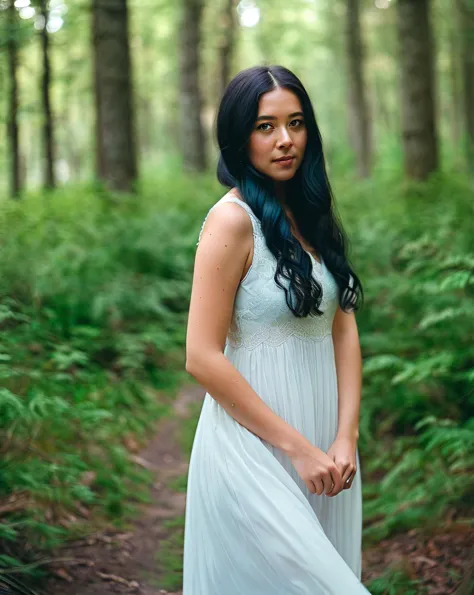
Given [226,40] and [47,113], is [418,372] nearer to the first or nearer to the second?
[47,113]

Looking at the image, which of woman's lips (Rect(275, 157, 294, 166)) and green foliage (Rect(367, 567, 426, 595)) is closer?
woman's lips (Rect(275, 157, 294, 166))

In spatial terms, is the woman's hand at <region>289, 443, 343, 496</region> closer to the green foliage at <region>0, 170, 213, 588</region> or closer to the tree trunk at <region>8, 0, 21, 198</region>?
the green foliage at <region>0, 170, 213, 588</region>

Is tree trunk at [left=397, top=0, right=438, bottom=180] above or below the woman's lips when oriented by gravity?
above

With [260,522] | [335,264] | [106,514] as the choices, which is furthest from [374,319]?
[260,522]

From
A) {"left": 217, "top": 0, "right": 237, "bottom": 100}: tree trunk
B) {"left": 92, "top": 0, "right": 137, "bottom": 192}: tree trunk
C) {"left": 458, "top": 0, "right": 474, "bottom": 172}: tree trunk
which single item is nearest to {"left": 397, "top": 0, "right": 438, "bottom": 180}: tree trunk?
{"left": 92, "top": 0, "right": 137, "bottom": 192}: tree trunk

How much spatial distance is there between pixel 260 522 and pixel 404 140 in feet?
29.6

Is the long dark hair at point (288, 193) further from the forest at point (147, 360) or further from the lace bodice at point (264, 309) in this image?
the forest at point (147, 360)

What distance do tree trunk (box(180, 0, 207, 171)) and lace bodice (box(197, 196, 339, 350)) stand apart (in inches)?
624

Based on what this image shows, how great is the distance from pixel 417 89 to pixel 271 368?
8.57 m

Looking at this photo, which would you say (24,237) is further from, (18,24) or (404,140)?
(404,140)

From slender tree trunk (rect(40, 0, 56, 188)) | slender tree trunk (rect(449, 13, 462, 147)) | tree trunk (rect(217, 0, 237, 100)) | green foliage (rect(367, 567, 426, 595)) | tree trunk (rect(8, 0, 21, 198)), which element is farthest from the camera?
slender tree trunk (rect(449, 13, 462, 147))

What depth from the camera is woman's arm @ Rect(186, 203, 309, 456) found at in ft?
8.43

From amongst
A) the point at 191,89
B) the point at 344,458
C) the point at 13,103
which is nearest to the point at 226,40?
the point at 191,89

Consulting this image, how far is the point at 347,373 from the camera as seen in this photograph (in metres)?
2.95
